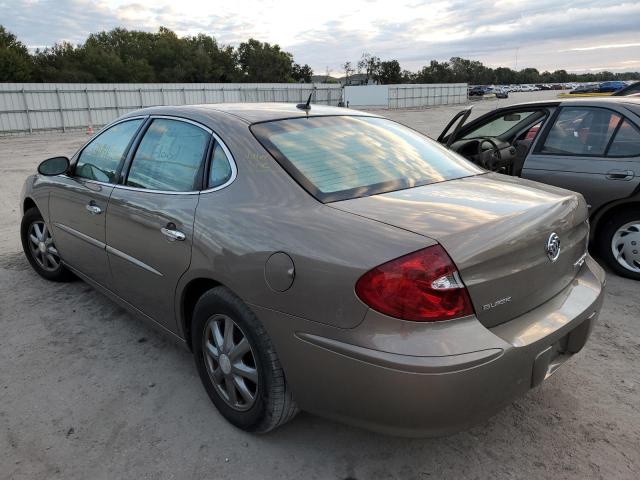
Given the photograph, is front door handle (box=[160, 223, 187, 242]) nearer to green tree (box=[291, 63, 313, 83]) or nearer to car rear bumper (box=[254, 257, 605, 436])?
car rear bumper (box=[254, 257, 605, 436])

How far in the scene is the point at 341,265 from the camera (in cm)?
193

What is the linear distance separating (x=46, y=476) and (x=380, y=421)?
5.15 ft

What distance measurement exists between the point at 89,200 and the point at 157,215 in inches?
39.9

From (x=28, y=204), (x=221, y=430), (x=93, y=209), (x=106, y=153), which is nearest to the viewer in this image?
(x=221, y=430)

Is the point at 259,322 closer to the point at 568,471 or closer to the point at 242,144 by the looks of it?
the point at 242,144

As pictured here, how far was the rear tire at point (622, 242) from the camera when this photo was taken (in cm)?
440

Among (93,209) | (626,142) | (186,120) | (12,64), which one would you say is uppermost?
(12,64)

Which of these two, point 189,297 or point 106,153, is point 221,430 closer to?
point 189,297

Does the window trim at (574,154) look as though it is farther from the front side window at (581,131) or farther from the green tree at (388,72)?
the green tree at (388,72)

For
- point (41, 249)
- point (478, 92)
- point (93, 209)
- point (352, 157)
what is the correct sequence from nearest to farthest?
point (352, 157) → point (93, 209) → point (41, 249) → point (478, 92)

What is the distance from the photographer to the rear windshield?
2445 mm

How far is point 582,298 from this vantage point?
242 centimetres

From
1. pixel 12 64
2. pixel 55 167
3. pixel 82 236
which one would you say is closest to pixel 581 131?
pixel 82 236

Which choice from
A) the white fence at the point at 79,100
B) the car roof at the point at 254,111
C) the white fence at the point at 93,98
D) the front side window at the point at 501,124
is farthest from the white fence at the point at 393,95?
the car roof at the point at 254,111
